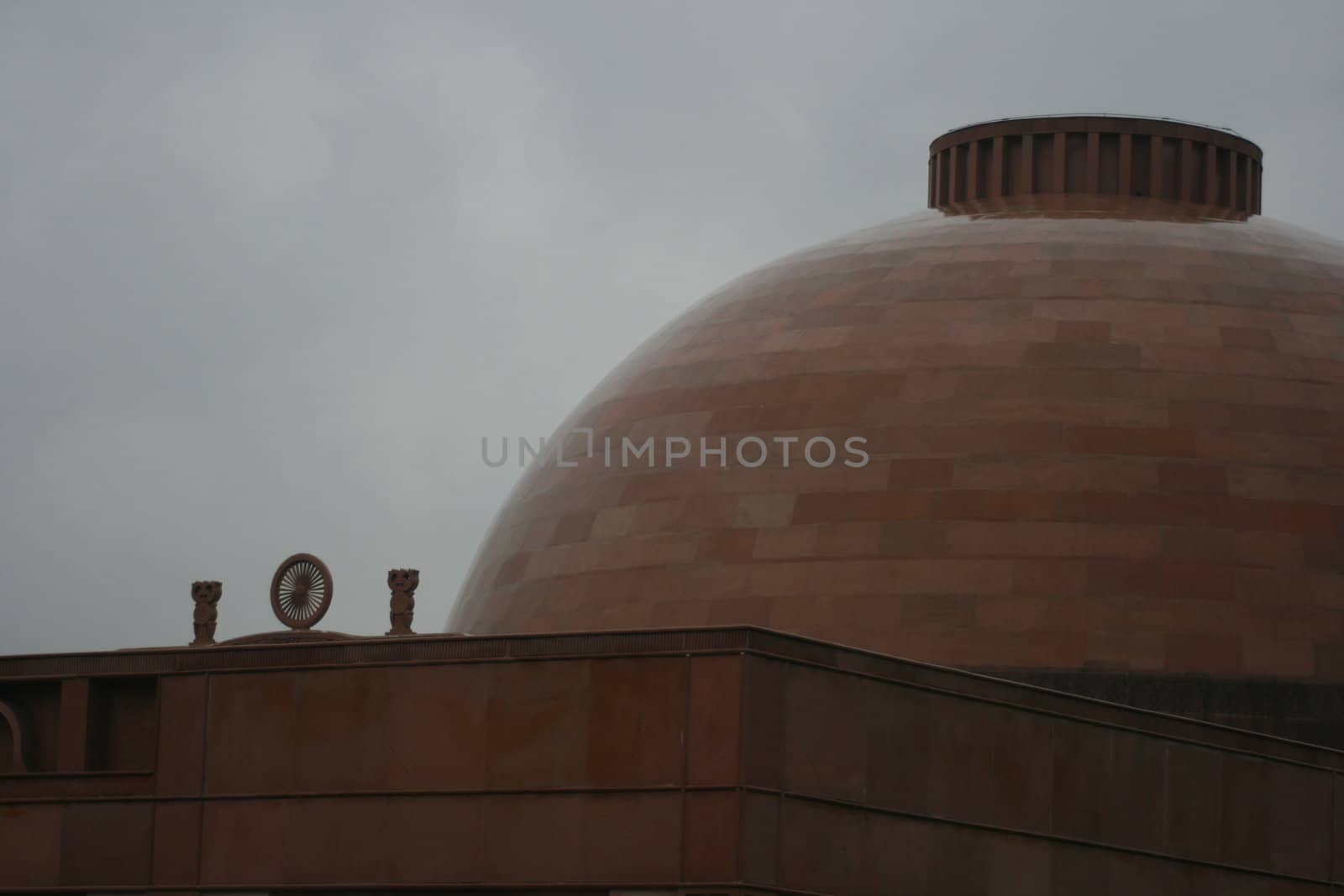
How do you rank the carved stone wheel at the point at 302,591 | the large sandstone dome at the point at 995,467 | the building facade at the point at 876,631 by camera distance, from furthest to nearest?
the large sandstone dome at the point at 995,467 → the carved stone wheel at the point at 302,591 → the building facade at the point at 876,631

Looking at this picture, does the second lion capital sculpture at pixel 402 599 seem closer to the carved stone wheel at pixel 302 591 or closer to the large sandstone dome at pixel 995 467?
the carved stone wheel at pixel 302 591

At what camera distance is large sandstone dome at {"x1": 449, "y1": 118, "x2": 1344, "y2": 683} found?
36750mm

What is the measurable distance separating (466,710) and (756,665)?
3.24 metres

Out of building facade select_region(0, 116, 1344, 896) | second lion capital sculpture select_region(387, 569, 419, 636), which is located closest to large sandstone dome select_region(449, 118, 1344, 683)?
building facade select_region(0, 116, 1344, 896)

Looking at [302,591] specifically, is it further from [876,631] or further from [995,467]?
[995,467]

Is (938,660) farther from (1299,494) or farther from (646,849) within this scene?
(646,849)

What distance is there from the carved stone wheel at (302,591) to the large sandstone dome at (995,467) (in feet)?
23.1

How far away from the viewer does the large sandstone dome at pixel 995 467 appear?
36750 millimetres

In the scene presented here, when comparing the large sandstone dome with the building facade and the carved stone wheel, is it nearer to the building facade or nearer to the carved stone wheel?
the building facade

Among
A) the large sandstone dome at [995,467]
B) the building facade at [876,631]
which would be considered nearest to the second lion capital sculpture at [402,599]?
the building facade at [876,631]

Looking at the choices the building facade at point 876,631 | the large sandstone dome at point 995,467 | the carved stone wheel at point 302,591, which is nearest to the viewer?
the building facade at point 876,631

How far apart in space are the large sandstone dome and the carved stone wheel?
23.1 ft

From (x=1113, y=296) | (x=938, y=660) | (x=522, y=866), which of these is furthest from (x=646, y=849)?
(x=1113, y=296)

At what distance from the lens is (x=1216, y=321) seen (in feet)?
132
